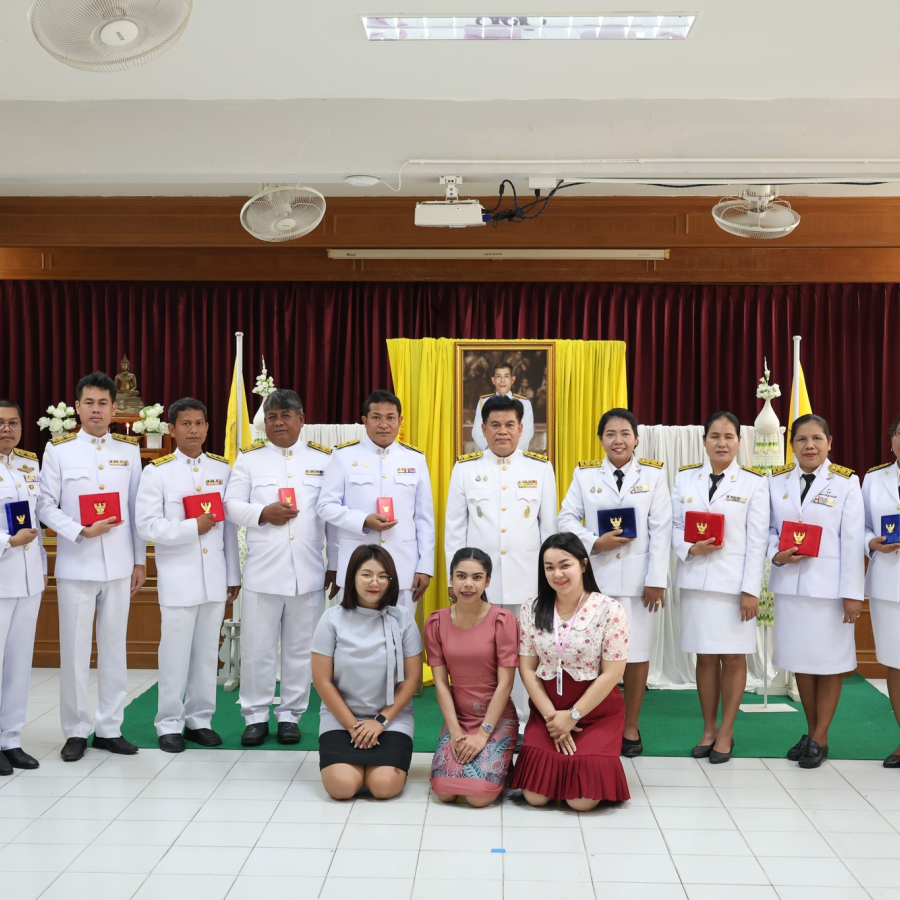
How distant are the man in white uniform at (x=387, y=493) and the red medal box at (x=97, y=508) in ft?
3.19

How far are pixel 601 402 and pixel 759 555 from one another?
1776mm

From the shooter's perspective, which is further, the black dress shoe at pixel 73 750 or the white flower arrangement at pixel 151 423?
the white flower arrangement at pixel 151 423

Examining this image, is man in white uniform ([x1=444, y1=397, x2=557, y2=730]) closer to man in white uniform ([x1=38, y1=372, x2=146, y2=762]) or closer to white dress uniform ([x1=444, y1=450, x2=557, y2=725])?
white dress uniform ([x1=444, y1=450, x2=557, y2=725])

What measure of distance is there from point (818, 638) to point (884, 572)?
1.44ft

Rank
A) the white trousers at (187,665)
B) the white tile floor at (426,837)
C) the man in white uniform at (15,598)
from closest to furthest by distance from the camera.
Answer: the white tile floor at (426,837) < the man in white uniform at (15,598) < the white trousers at (187,665)

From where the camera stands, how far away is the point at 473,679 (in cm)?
416

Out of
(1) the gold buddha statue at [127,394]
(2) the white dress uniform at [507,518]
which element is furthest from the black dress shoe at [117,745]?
(1) the gold buddha statue at [127,394]

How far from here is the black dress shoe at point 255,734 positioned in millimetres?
4789

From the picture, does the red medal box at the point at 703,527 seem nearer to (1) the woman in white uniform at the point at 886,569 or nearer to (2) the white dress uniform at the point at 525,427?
(1) the woman in white uniform at the point at 886,569

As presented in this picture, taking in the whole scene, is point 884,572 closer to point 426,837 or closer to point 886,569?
point 886,569

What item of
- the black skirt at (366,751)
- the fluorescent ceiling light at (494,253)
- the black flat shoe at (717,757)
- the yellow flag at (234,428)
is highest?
the fluorescent ceiling light at (494,253)

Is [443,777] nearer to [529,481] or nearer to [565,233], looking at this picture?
[529,481]

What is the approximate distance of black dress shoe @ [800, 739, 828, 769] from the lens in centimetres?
452

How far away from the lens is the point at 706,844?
3.60 metres
